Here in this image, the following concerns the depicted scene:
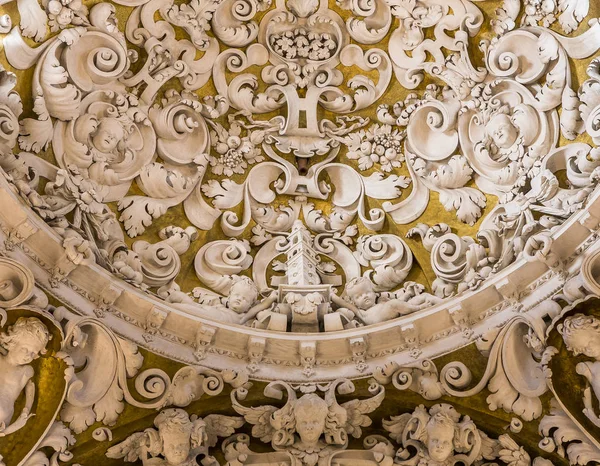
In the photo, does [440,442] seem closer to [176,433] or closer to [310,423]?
[310,423]

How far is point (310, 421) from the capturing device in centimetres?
894

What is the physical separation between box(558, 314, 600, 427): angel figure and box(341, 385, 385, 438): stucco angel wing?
1.59m

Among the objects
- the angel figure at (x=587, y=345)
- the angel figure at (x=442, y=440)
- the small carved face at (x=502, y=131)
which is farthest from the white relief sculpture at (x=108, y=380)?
the small carved face at (x=502, y=131)

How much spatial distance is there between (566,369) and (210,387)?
2918 millimetres

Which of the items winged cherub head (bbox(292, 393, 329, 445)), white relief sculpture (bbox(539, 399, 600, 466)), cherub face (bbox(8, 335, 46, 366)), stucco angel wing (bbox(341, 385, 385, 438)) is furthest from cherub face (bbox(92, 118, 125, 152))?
white relief sculpture (bbox(539, 399, 600, 466))

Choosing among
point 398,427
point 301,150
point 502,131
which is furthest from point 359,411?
point 301,150

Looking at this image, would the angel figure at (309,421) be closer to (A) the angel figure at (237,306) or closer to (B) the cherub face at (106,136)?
(A) the angel figure at (237,306)

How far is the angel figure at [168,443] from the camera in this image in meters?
8.76

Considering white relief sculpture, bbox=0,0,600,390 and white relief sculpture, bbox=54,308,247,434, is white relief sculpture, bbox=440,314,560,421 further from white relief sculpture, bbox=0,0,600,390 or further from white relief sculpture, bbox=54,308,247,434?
white relief sculpture, bbox=54,308,247,434

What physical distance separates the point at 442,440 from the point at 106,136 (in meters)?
4.12

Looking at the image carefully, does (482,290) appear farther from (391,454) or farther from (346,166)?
(346,166)

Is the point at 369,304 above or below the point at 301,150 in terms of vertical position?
below

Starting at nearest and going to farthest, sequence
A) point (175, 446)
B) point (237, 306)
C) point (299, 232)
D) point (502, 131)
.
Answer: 1. point (175, 446)
2. point (237, 306)
3. point (502, 131)
4. point (299, 232)

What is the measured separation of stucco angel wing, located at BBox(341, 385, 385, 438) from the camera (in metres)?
9.15
